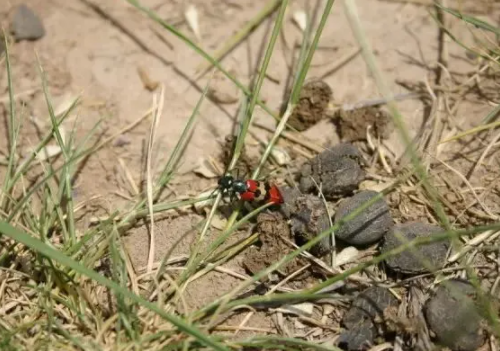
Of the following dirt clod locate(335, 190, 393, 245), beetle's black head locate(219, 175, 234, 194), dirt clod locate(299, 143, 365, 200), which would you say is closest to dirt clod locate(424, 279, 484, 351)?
dirt clod locate(335, 190, 393, 245)

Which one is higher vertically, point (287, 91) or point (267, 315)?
point (287, 91)

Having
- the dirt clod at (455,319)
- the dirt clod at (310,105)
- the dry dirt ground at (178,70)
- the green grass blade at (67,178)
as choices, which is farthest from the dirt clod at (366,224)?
the green grass blade at (67,178)

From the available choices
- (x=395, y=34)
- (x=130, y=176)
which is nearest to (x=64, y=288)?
(x=130, y=176)

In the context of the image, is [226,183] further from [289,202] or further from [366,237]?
[366,237]

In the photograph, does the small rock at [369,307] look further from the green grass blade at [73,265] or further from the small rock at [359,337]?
the green grass blade at [73,265]

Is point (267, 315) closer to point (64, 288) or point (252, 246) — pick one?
point (252, 246)

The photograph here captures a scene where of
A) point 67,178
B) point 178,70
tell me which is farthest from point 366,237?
point 178,70
